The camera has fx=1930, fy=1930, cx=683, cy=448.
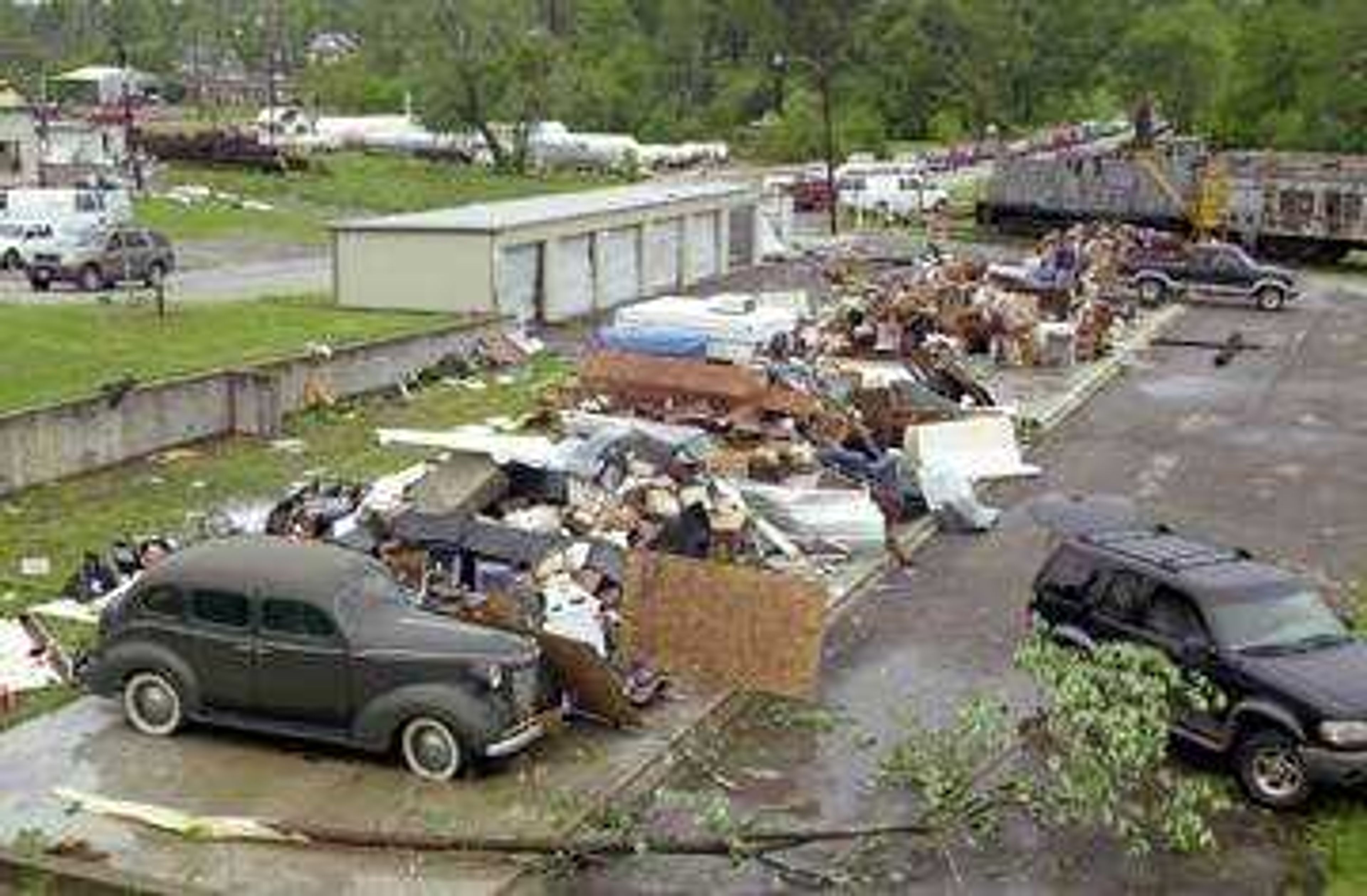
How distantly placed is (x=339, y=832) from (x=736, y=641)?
15.1 feet

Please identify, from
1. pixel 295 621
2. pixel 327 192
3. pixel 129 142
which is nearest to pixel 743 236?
pixel 327 192

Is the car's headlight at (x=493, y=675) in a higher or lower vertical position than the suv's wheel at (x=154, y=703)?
higher

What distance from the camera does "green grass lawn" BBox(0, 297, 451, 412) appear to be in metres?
27.6

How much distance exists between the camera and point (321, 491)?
68.9 ft

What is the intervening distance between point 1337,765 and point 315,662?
763 centimetres

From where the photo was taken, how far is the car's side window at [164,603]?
15.2 m

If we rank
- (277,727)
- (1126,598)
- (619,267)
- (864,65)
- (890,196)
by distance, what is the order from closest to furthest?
(277,727) → (1126,598) → (619,267) → (890,196) → (864,65)

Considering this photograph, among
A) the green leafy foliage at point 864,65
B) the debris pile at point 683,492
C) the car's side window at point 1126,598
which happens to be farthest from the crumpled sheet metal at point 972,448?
the green leafy foliage at point 864,65

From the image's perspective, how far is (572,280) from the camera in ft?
135

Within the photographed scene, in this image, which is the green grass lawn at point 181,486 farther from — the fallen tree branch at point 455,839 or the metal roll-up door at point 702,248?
the metal roll-up door at point 702,248

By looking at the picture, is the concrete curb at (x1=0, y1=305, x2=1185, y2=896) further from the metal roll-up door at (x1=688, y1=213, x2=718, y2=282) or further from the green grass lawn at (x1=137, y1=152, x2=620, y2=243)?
the green grass lawn at (x1=137, y1=152, x2=620, y2=243)

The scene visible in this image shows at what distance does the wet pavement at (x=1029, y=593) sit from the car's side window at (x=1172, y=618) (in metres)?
1.49

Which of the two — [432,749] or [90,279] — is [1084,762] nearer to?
[432,749]

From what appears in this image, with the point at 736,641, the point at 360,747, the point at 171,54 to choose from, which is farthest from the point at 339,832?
the point at 171,54
